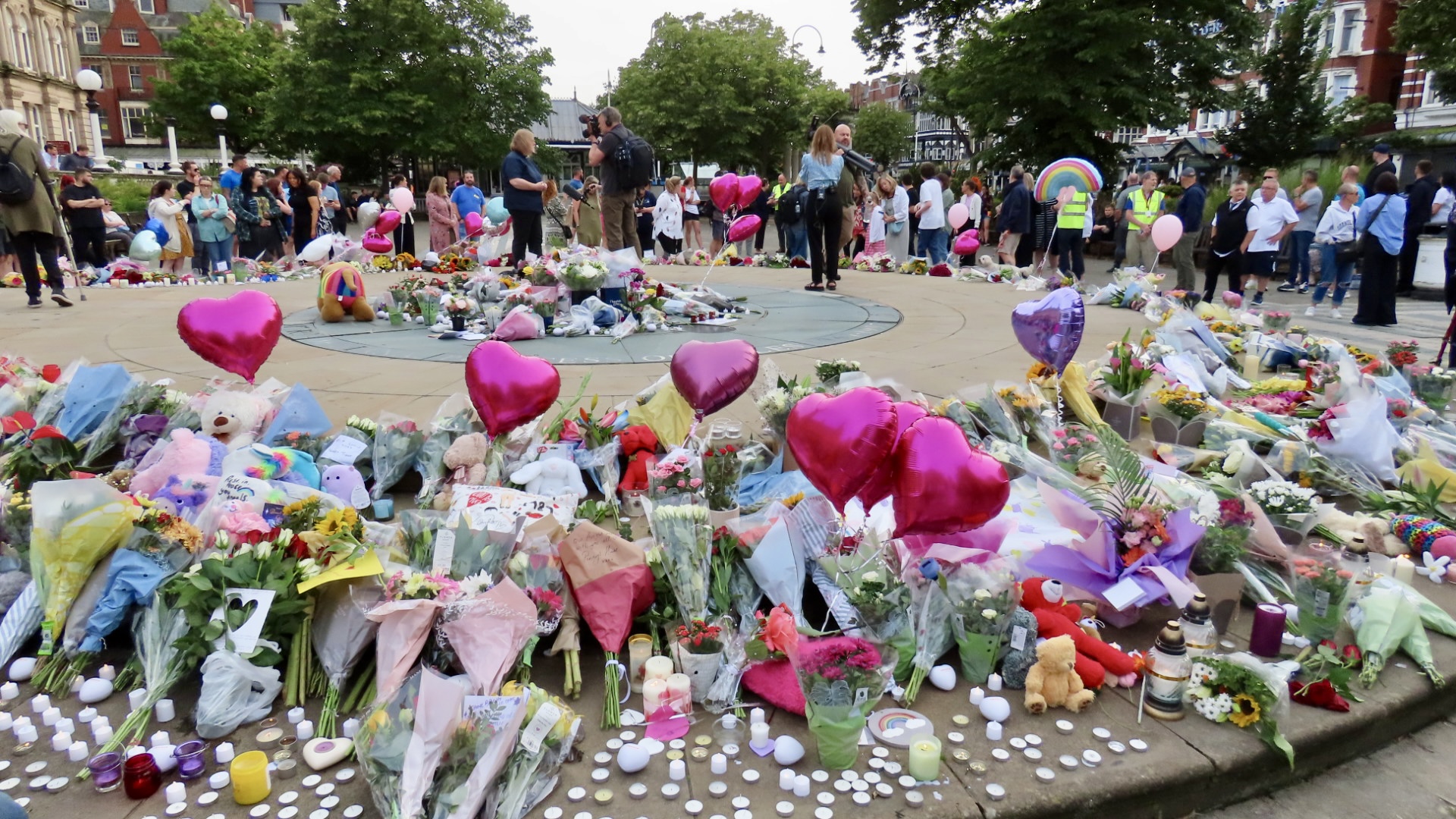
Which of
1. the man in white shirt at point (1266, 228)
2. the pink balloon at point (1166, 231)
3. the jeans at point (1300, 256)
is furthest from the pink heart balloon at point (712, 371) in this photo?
the jeans at point (1300, 256)

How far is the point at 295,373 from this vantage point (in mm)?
5785

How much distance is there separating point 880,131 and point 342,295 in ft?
188

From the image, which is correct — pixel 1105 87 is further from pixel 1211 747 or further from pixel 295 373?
pixel 1211 747

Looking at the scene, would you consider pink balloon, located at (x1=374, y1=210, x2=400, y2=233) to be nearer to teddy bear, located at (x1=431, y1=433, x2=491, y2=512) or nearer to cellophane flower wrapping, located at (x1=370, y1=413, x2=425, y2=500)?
cellophane flower wrapping, located at (x1=370, y1=413, x2=425, y2=500)

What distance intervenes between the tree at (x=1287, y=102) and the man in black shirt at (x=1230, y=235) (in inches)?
697

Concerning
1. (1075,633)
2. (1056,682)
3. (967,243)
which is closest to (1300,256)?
(967,243)

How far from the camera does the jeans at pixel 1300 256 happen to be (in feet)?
43.2

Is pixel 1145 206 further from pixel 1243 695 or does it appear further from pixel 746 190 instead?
pixel 1243 695

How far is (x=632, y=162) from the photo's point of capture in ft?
27.5

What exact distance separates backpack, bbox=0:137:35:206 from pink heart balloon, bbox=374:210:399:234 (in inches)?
138

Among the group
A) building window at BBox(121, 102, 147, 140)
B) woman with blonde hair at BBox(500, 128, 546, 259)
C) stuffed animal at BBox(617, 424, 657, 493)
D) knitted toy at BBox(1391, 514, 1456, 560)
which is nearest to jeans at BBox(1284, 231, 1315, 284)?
woman with blonde hair at BBox(500, 128, 546, 259)

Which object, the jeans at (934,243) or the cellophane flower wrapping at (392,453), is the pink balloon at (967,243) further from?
the cellophane flower wrapping at (392,453)

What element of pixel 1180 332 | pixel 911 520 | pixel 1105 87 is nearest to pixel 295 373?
pixel 911 520

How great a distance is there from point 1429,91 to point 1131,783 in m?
42.2
